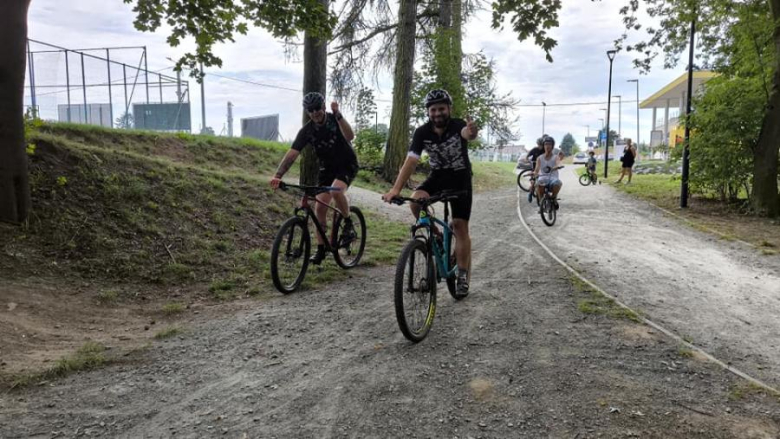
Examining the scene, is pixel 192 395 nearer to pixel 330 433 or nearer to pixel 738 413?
pixel 330 433

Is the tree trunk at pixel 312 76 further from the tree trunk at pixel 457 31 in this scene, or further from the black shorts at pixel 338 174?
the tree trunk at pixel 457 31

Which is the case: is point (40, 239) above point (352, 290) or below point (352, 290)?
above

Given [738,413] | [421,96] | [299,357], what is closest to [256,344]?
[299,357]

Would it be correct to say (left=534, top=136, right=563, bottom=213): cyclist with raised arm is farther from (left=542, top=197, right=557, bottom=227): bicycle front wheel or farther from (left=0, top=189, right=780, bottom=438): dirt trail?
(left=0, top=189, right=780, bottom=438): dirt trail

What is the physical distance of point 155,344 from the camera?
4.39m

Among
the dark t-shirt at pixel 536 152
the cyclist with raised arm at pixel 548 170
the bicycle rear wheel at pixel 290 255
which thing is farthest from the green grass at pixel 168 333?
the dark t-shirt at pixel 536 152

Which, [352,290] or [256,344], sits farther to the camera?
[352,290]

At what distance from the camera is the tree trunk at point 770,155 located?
12727 mm

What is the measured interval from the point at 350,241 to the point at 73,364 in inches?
146

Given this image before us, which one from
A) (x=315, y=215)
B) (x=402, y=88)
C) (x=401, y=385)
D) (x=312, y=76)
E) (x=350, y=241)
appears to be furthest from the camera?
(x=402, y=88)

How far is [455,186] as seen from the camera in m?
4.91

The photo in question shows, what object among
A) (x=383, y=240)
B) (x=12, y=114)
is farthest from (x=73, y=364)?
(x=383, y=240)

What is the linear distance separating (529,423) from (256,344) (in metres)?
2.35

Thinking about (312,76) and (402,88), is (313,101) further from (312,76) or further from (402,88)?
(402,88)
